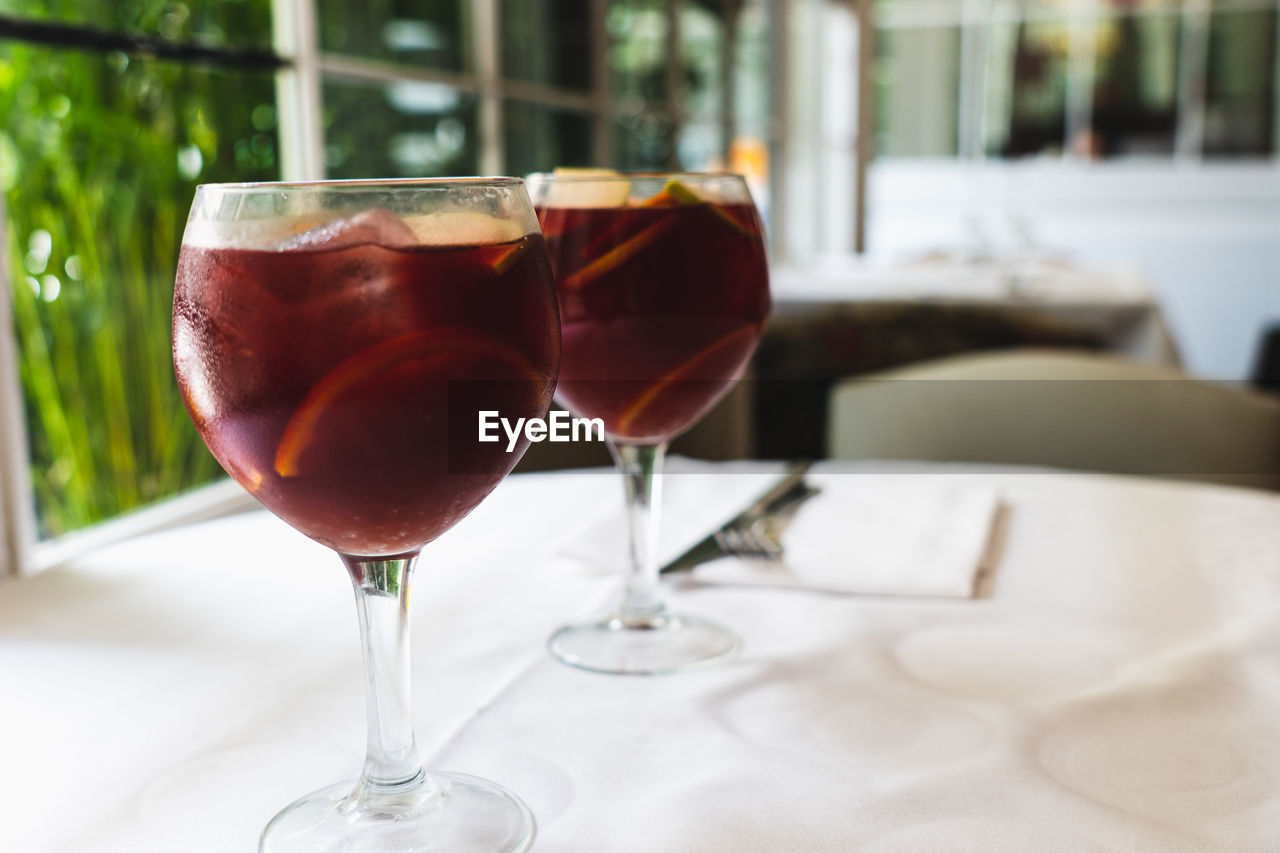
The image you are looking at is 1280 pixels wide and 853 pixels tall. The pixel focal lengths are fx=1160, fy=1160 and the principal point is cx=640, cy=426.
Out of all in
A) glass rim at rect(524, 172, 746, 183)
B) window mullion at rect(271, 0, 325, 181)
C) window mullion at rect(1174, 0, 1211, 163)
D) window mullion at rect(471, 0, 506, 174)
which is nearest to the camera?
glass rim at rect(524, 172, 746, 183)

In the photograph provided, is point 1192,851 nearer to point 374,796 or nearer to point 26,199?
point 374,796

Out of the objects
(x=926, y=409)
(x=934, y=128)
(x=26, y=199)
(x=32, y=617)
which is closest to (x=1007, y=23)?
(x=934, y=128)

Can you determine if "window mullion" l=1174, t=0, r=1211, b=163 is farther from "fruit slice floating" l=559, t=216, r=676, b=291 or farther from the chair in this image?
"fruit slice floating" l=559, t=216, r=676, b=291

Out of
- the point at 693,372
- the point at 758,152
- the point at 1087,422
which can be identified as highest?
the point at 758,152

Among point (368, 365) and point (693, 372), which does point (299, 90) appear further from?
point (368, 365)

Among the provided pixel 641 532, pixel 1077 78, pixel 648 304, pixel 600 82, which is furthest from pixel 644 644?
pixel 1077 78

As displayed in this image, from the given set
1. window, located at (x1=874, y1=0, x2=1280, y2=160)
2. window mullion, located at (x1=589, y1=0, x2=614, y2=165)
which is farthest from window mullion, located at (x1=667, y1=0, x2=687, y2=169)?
window, located at (x1=874, y1=0, x2=1280, y2=160)
